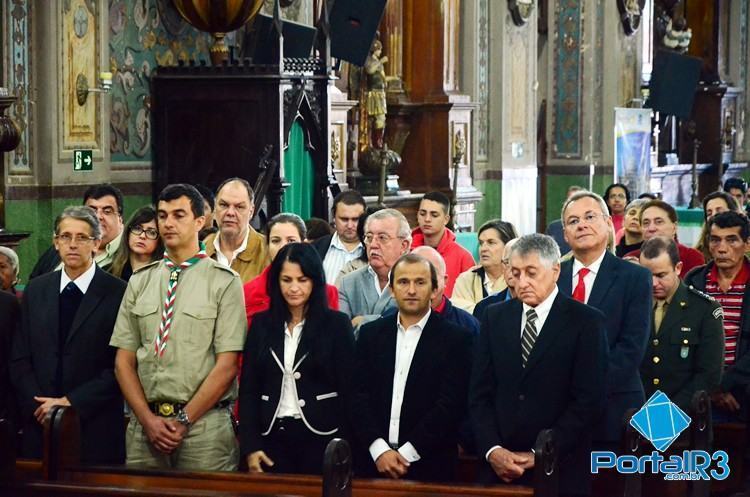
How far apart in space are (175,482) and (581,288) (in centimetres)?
188

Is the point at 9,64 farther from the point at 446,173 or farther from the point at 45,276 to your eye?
the point at 446,173

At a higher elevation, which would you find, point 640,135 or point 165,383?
point 640,135

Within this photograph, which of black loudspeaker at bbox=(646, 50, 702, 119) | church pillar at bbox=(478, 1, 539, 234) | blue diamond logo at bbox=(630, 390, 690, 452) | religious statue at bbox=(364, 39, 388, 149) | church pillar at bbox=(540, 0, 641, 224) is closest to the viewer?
blue diamond logo at bbox=(630, 390, 690, 452)

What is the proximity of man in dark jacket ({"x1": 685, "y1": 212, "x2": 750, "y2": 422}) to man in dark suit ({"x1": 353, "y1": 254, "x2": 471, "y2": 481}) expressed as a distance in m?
1.67

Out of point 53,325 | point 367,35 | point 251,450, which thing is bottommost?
point 251,450

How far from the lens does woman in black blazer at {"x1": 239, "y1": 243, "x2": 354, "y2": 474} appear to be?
541cm

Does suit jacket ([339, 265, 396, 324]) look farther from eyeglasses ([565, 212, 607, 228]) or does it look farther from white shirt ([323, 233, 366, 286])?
white shirt ([323, 233, 366, 286])

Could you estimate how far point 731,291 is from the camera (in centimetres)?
709

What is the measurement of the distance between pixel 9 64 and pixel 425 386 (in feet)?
19.0

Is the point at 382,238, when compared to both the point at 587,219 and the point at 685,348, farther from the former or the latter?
the point at 685,348

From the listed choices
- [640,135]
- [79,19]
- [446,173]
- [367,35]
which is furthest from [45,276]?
[640,135]

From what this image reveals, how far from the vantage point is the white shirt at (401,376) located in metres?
5.40

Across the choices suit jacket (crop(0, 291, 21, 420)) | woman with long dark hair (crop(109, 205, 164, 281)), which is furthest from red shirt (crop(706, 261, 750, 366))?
suit jacket (crop(0, 291, 21, 420))

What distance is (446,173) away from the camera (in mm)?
16750
